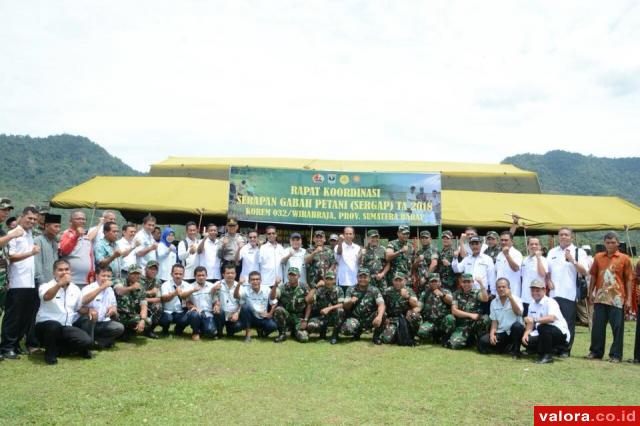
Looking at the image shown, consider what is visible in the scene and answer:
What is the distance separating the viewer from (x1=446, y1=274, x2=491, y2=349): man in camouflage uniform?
7.14 m

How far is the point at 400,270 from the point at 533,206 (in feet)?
21.3

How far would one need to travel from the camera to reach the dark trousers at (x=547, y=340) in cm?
647

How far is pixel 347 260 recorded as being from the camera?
324 inches

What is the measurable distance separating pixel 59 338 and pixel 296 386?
2.93 m

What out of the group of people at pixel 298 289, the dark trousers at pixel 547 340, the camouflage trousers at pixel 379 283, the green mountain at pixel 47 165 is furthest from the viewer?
the green mountain at pixel 47 165

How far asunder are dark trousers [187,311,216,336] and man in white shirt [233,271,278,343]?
452 millimetres

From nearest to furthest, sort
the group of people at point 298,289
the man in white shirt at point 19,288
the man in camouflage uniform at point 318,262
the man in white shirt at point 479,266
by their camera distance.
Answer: the man in white shirt at point 19,288, the group of people at point 298,289, the man in white shirt at point 479,266, the man in camouflage uniform at point 318,262

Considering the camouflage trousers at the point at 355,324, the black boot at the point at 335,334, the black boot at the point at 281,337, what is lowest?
the black boot at the point at 281,337

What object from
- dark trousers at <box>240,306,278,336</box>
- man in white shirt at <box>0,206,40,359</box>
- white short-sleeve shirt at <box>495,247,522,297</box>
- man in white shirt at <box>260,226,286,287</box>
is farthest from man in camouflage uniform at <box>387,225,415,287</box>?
man in white shirt at <box>0,206,40,359</box>

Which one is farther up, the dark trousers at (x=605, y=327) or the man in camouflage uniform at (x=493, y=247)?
the man in camouflage uniform at (x=493, y=247)

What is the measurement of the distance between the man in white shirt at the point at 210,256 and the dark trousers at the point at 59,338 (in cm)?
260

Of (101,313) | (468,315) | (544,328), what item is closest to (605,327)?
(544,328)

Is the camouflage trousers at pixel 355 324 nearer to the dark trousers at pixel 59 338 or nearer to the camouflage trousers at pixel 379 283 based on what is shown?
the camouflage trousers at pixel 379 283

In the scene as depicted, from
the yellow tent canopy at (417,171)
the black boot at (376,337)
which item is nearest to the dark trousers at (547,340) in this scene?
the black boot at (376,337)
